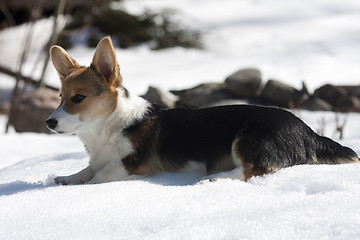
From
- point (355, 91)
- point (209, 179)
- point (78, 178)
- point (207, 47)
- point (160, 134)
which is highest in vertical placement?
point (160, 134)

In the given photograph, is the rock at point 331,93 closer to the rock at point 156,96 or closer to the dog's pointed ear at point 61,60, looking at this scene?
the rock at point 156,96

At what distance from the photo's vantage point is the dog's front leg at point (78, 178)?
3.44 metres

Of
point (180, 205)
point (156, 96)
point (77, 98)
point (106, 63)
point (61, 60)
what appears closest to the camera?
point (180, 205)

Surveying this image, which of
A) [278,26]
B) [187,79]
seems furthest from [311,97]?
[278,26]

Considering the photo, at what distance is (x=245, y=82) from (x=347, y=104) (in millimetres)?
1515

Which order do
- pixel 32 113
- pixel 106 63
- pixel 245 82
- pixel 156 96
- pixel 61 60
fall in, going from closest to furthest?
pixel 106 63, pixel 61 60, pixel 32 113, pixel 156 96, pixel 245 82

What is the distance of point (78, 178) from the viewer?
11.5 feet

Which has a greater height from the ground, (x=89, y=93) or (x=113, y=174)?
(x=89, y=93)

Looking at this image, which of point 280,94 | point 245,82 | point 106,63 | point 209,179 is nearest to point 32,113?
point 245,82

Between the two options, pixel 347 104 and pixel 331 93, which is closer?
pixel 347 104

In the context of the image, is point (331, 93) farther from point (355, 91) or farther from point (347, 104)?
point (355, 91)

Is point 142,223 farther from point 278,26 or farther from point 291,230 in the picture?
point 278,26

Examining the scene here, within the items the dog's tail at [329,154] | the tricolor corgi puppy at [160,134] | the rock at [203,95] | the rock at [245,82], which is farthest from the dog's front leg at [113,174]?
the rock at [245,82]

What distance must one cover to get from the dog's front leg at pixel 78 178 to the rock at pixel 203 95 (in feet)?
16.9
